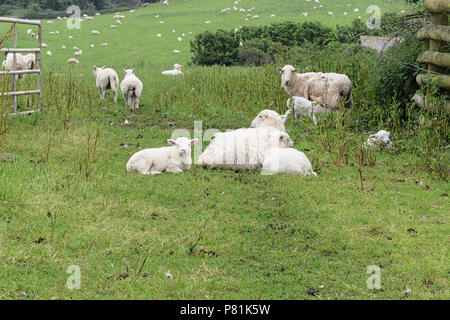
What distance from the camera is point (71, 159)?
8.91m

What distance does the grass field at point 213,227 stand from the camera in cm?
467

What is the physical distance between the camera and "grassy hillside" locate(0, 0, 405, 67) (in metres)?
35.2

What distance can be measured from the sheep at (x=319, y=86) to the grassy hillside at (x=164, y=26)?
59.4ft

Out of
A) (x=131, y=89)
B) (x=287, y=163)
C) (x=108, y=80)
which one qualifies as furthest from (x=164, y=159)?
(x=108, y=80)

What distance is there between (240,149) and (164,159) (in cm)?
124

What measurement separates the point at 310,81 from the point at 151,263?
8889mm

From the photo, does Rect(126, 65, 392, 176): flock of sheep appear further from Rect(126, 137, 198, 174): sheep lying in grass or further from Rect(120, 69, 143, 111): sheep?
Rect(120, 69, 143, 111): sheep

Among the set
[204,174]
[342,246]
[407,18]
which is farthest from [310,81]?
[342,246]

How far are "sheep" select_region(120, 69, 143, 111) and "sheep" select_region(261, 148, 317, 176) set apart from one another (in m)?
6.62

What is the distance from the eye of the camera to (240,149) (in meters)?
8.82

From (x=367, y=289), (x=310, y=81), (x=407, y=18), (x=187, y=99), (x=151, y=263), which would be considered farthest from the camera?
Answer: (x=187, y=99)

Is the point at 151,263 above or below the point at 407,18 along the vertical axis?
below
